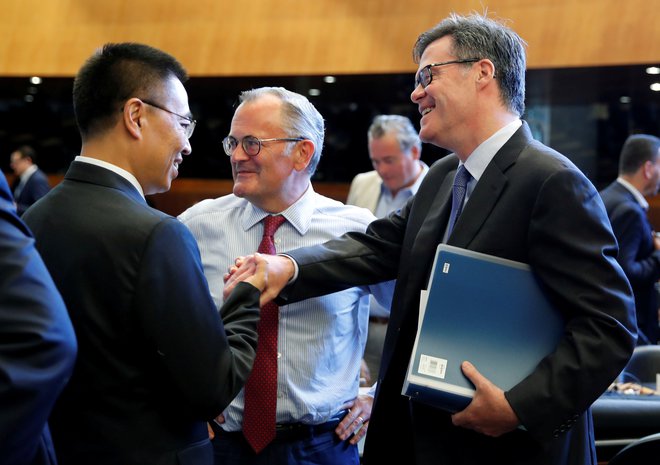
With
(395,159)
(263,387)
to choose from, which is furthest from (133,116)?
(395,159)

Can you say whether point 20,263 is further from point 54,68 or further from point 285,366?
point 54,68

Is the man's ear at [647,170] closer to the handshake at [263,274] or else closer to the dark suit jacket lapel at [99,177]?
the handshake at [263,274]

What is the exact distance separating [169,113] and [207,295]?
1.55 ft

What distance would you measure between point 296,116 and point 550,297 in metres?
1.01

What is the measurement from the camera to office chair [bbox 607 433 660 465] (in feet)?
7.73

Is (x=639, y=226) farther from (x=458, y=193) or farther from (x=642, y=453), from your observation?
(x=458, y=193)

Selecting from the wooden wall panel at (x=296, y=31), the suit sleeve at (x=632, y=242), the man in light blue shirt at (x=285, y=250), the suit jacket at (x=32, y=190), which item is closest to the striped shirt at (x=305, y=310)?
the man in light blue shirt at (x=285, y=250)

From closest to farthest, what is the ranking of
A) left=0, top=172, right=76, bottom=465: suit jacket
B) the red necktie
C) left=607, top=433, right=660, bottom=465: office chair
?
1. left=0, top=172, right=76, bottom=465: suit jacket
2. the red necktie
3. left=607, top=433, right=660, bottom=465: office chair

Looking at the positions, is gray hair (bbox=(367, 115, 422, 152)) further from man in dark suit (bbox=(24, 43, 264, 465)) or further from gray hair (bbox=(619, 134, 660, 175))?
man in dark suit (bbox=(24, 43, 264, 465))

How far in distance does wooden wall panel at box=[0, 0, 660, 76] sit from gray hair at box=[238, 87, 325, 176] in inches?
167

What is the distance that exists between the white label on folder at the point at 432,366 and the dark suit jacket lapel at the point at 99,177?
696mm

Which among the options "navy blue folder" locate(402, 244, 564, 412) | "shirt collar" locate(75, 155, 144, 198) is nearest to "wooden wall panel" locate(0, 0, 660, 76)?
"navy blue folder" locate(402, 244, 564, 412)

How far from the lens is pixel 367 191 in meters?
5.82

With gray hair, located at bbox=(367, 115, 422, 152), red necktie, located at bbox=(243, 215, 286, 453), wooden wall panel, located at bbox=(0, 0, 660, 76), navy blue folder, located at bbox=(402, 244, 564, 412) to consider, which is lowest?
red necktie, located at bbox=(243, 215, 286, 453)
